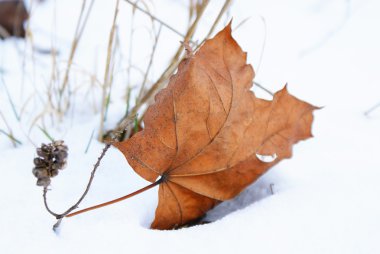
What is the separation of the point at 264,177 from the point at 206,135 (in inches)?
8.5

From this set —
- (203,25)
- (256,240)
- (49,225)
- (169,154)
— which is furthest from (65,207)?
(203,25)

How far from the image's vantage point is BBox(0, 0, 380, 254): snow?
739 mm

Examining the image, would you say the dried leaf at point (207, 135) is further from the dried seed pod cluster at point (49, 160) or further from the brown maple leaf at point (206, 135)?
the dried seed pod cluster at point (49, 160)

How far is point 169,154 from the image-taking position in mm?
793

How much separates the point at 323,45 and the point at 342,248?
924 millimetres

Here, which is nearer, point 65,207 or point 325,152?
point 65,207

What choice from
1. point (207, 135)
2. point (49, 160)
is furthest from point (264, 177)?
point (49, 160)

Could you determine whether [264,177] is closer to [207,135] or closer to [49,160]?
[207,135]

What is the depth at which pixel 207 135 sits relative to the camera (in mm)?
811

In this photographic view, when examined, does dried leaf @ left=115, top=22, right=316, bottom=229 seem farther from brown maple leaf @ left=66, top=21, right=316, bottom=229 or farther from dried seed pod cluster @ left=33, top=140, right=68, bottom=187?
dried seed pod cluster @ left=33, top=140, right=68, bottom=187

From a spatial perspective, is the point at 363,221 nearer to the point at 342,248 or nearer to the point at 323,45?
the point at 342,248

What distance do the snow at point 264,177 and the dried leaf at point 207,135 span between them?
2.3 inches

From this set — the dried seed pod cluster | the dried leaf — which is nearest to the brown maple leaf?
the dried leaf

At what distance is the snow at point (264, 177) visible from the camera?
739 millimetres
